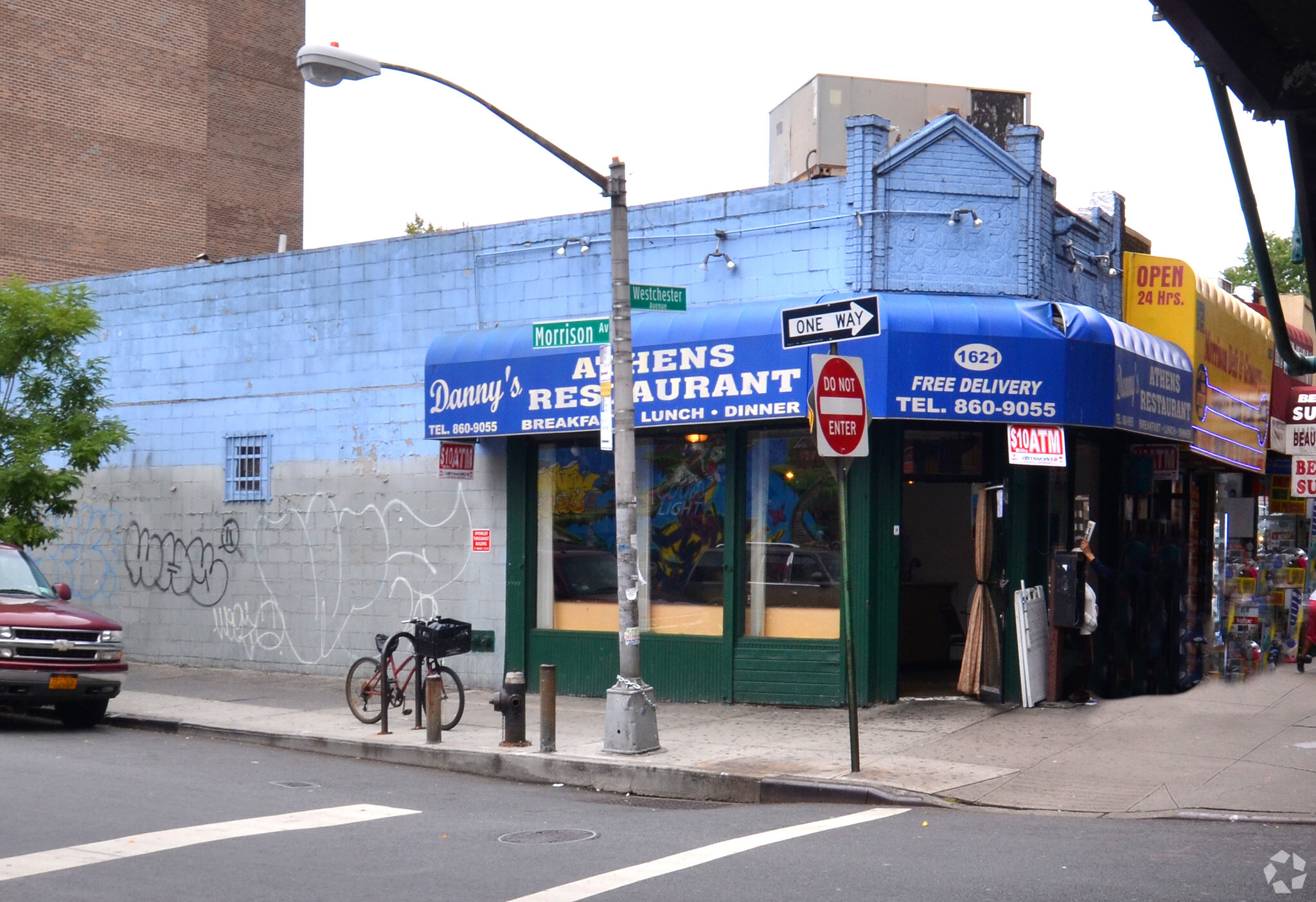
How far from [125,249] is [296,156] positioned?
721 centimetres

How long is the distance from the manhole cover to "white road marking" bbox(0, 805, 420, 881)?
1.12 metres

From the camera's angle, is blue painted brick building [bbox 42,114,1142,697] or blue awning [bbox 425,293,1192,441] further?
blue painted brick building [bbox 42,114,1142,697]

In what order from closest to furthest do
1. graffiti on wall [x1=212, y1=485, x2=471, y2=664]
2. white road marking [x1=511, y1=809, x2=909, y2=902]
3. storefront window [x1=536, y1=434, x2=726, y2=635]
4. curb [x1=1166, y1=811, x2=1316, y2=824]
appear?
1. white road marking [x1=511, y1=809, x2=909, y2=902]
2. curb [x1=1166, y1=811, x2=1316, y2=824]
3. storefront window [x1=536, y1=434, x2=726, y2=635]
4. graffiti on wall [x1=212, y1=485, x2=471, y2=664]

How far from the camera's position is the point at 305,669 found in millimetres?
17312

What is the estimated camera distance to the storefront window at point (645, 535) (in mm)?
14242

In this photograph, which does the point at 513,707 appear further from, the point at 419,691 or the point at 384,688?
the point at 384,688

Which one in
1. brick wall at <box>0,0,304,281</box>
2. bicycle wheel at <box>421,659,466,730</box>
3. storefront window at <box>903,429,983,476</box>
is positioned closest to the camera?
bicycle wheel at <box>421,659,466,730</box>

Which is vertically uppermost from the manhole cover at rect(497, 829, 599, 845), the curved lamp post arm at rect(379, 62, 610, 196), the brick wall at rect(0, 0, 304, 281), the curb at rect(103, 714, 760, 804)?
the brick wall at rect(0, 0, 304, 281)

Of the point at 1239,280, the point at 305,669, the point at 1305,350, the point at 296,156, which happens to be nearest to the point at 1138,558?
the point at 1305,350

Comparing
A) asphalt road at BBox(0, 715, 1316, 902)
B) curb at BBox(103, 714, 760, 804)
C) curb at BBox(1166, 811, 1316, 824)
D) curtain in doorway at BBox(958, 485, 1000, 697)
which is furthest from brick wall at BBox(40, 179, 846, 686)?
curb at BBox(1166, 811, 1316, 824)

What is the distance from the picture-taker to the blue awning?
1243 cm

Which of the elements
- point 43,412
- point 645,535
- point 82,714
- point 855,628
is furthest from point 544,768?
point 43,412

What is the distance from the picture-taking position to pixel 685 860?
297 inches

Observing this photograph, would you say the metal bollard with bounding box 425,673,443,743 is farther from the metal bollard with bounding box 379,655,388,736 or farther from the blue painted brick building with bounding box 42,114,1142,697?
the blue painted brick building with bounding box 42,114,1142,697
